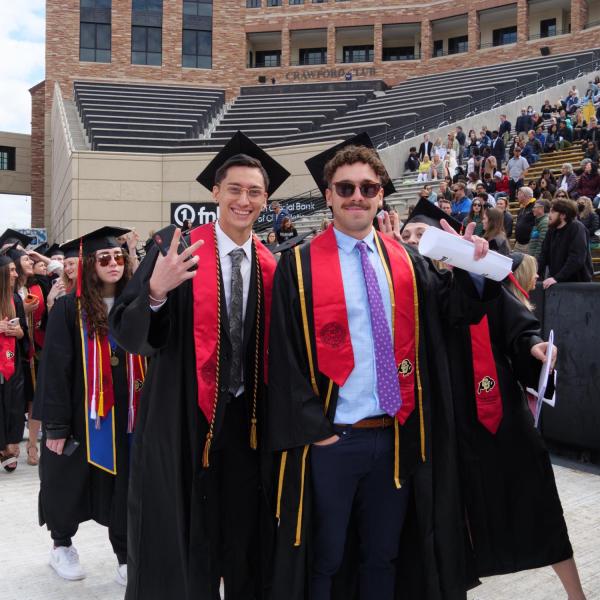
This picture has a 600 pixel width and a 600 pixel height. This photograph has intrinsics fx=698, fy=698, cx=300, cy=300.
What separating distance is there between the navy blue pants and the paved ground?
1.16 m

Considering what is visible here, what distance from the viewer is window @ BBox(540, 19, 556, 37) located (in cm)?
3891

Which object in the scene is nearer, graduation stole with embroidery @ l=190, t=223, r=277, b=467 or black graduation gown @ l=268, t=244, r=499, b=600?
black graduation gown @ l=268, t=244, r=499, b=600

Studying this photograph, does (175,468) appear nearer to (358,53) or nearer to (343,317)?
(343,317)

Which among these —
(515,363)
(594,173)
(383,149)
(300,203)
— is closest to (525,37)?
(383,149)

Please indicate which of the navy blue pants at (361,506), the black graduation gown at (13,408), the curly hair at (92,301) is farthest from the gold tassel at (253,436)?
the black graduation gown at (13,408)

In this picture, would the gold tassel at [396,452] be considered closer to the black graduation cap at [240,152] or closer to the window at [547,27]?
the black graduation cap at [240,152]

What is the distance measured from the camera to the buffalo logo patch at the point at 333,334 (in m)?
2.66

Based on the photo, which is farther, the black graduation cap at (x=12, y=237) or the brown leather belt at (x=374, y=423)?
the black graduation cap at (x=12, y=237)

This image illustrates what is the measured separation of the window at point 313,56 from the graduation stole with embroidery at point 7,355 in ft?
134

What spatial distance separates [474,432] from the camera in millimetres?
3137

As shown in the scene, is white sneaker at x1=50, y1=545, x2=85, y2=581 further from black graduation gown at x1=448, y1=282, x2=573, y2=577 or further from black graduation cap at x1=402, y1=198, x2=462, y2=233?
black graduation cap at x1=402, y1=198, x2=462, y2=233

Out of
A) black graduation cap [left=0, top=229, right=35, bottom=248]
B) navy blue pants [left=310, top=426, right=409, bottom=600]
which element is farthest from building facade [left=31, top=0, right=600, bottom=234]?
navy blue pants [left=310, top=426, right=409, bottom=600]

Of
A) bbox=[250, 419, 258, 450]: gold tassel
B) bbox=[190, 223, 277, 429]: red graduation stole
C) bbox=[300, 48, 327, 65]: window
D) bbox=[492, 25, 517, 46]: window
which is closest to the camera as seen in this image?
bbox=[190, 223, 277, 429]: red graduation stole

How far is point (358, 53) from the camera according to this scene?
4375 cm
